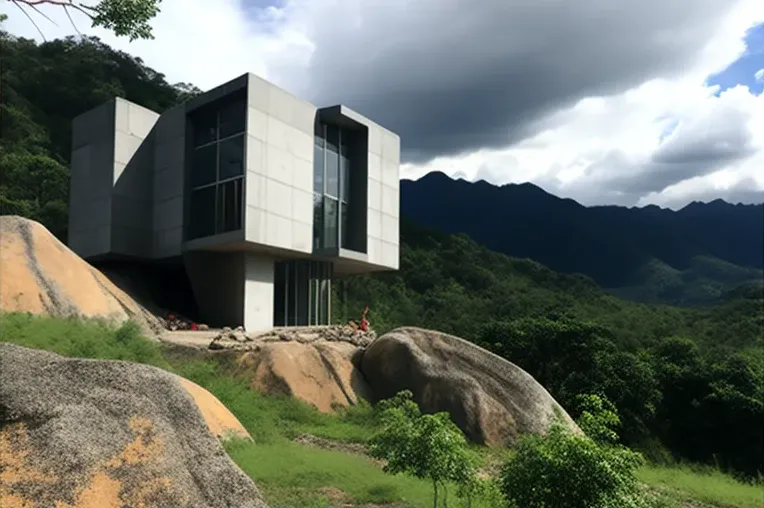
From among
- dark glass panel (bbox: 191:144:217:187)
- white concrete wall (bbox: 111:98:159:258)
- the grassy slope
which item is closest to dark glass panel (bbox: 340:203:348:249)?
dark glass panel (bbox: 191:144:217:187)

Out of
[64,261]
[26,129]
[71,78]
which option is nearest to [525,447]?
[64,261]

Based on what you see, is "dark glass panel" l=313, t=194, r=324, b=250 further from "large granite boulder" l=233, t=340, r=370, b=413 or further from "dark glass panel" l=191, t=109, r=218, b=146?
"large granite boulder" l=233, t=340, r=370, b=413

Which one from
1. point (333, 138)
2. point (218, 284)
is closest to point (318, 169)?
point (333, 138)

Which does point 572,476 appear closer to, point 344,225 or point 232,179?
point 232,179

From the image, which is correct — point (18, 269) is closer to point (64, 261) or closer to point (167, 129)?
point (64, 261)

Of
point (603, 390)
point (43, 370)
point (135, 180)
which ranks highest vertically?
point (135, 180)

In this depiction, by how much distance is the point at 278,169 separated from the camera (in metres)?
23.2

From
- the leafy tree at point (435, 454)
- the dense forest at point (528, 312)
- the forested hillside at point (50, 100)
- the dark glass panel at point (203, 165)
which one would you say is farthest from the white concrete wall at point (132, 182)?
the leafy tree at point (435, 454)

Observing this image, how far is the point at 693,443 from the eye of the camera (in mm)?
22672

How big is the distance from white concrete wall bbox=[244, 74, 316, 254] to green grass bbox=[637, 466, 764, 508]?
13.7m

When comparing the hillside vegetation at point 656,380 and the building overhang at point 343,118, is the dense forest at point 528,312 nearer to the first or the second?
the hillside vegetation at point 656,380

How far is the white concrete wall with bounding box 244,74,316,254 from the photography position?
2220 cm

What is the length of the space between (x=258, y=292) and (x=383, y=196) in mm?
7425

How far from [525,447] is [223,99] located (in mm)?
20175
